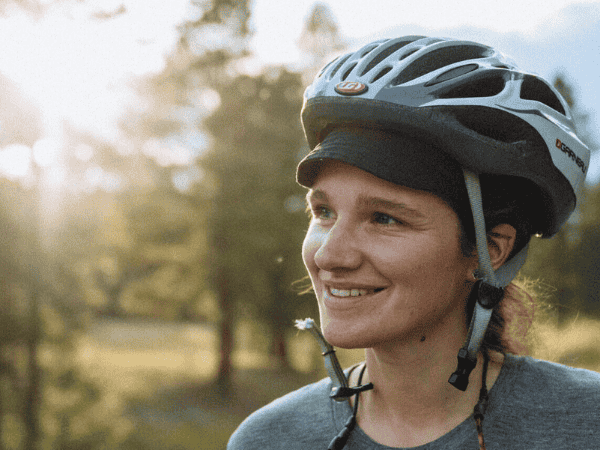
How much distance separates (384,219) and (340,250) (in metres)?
0.19

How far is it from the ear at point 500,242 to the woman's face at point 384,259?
0.50ft

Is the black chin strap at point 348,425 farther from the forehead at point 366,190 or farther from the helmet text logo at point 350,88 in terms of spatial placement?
the helmet text logo at point 350,88

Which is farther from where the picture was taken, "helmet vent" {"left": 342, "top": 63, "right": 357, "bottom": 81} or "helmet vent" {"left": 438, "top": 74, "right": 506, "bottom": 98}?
"helmet vent" {"left": 342, "top": 63, "right": 357, "bottom": 81}

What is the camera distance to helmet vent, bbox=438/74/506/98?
215 centimetres

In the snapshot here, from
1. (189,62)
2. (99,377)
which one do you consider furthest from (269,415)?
(189,62)

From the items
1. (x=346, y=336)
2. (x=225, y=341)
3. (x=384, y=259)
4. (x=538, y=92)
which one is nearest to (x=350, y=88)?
(x=384, y=259)

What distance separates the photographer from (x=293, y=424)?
7.90 feet

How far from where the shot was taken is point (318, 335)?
2533 millimetres

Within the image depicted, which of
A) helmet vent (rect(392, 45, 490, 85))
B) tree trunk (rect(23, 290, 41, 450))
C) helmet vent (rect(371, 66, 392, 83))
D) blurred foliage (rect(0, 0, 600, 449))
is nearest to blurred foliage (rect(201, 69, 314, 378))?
blurred foliage (rect(0, 0, 600, 449))

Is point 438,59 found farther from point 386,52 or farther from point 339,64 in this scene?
point 339,64

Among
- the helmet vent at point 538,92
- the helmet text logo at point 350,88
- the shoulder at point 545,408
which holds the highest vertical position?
the helmet text logo at point 350,88

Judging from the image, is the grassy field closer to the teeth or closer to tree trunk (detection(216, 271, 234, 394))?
tree trunk (detection(216, 271, 234, 394))

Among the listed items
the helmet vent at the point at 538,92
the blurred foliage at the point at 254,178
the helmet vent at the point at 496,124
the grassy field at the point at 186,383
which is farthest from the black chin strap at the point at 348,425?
the blurred foliage at the point at 254,178

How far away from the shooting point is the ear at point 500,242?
2143 millimetres
